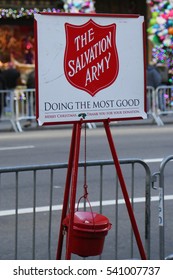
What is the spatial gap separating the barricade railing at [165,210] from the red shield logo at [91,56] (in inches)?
42.5

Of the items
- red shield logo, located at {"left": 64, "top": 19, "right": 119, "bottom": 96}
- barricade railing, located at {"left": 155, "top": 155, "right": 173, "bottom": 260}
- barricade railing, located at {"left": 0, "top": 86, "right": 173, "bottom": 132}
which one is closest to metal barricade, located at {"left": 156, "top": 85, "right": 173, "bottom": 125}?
barricade railing, located at {"left": 0, "top": 86, "right": 173, "bottom": 132}

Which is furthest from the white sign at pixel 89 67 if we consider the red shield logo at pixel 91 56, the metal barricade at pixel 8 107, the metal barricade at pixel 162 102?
the metal barricade at pixel 162 102

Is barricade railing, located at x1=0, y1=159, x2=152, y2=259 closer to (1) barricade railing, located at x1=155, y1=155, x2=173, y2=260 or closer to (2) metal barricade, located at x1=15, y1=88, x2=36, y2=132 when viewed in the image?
(1) barricade railing, located at x1=155, y1=155, x2=173, y2=260

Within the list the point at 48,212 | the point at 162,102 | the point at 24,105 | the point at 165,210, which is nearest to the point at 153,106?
the point at 162,102

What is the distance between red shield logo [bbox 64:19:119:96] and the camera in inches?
231

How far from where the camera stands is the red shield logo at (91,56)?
5871 mm

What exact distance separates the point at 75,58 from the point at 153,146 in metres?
10.6

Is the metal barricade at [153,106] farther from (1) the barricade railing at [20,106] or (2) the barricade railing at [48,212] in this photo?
(2) the barricade railing at [48,212]

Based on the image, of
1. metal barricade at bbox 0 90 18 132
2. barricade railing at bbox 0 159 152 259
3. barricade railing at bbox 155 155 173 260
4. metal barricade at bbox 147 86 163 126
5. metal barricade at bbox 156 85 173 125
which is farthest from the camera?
metal barricade at bbox 156 85 173 125

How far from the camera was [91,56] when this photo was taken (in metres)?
5.95

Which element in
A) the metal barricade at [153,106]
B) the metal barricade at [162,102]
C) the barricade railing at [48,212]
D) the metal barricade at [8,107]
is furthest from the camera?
the metal barricade at [162,102]

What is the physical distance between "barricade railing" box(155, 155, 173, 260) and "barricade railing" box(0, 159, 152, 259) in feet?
0.44

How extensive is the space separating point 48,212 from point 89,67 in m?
4.08
